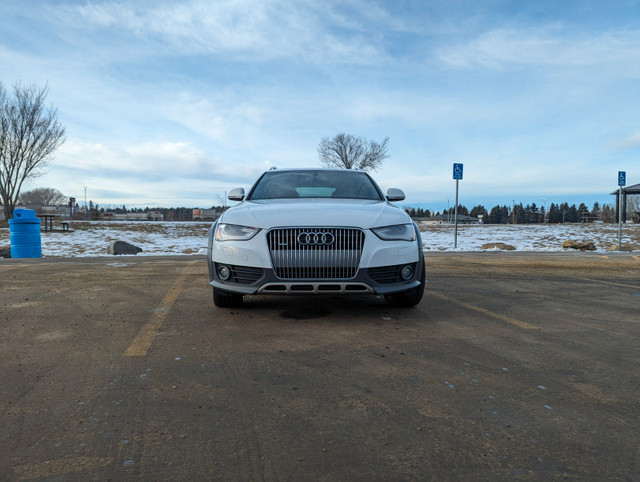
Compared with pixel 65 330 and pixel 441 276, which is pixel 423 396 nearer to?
pixel 65 330

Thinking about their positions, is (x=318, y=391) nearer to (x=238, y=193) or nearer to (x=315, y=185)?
(x=315, y=185)

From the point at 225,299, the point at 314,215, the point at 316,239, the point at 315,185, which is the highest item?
the point at 315,185

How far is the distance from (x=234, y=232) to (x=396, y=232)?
1435 mm

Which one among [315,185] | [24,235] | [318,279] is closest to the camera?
[318,279]

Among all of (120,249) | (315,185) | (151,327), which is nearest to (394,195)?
(315,185)

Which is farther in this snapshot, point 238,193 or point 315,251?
point 238,193

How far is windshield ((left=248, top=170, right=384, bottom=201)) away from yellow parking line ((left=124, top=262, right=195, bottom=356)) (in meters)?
1.46

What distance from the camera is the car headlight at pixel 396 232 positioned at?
12.7ft

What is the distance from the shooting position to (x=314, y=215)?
12.8ft

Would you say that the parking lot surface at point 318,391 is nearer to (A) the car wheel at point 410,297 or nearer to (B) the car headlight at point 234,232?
(A) the car wheel at point 410,297

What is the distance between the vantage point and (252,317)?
4.07 m

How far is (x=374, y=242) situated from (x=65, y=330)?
2.64 m

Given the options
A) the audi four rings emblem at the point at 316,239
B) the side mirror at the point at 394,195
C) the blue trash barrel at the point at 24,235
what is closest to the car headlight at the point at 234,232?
the audi four rings emblem at the point at 316,239

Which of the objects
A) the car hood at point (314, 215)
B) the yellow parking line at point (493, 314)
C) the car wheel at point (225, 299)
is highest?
the car hood at point (314, 215)
